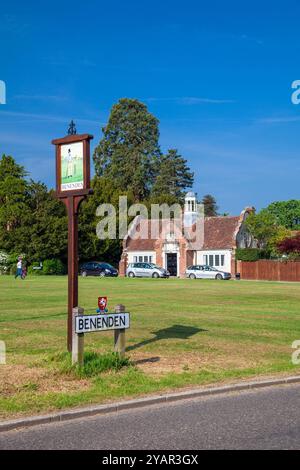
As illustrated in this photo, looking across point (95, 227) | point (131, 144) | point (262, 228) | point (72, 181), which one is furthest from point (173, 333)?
point (131, 144)

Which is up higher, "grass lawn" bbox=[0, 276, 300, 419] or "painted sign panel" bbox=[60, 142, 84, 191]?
"painted sign panel" bbox=[60, 142, 84, 191]

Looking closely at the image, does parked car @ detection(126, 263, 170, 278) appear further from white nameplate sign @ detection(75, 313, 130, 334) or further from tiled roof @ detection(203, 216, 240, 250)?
white nameplate sign @ detection(75, 313, 130, 334)

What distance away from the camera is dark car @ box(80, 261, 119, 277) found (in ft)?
211

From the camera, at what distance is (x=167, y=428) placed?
7359mm

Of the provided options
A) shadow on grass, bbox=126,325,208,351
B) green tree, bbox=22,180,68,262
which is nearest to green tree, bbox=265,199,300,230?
green tree, bbox=22,180,68,262

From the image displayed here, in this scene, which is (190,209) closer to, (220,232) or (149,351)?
(220,232)

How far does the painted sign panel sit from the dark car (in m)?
52.5

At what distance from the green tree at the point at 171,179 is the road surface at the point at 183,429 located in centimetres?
7813

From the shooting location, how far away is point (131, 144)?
9288cm

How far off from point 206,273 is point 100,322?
51316 millimetres
